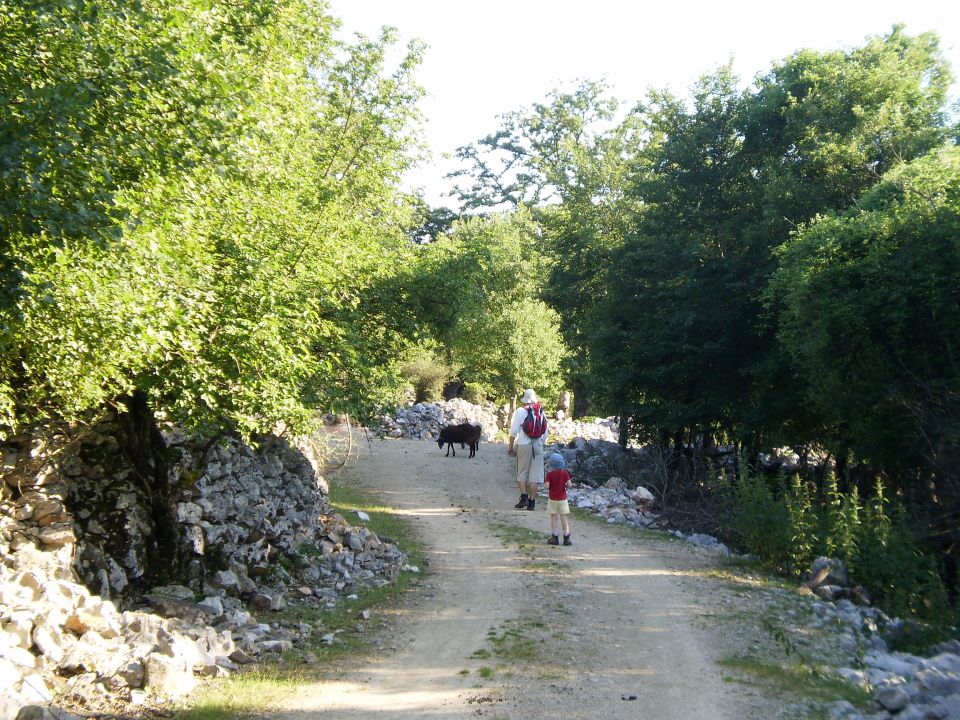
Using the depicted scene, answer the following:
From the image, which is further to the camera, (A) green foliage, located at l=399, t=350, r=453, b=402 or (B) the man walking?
(A) green foliage, located at l=399, t=350, r=453, b=402

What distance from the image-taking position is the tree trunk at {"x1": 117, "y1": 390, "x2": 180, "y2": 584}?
957 centimetres

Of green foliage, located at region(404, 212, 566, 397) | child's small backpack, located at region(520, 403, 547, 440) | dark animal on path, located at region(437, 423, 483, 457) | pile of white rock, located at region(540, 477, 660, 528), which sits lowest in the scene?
pile of white rock, located at region(540, 477, 660, 528)

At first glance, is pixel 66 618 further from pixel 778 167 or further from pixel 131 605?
pixel 778 167

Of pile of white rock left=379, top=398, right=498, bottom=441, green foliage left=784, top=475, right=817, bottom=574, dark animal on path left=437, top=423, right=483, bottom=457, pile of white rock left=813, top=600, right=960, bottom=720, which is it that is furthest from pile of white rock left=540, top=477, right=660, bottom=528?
pile of white rock left=379, top=398, right=498, bottom=441

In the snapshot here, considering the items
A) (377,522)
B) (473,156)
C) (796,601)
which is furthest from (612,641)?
(473,156)

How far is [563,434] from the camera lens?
34.2m

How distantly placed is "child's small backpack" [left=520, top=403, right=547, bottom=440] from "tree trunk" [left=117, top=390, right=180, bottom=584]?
6.97 metres

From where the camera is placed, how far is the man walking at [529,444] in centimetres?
1525

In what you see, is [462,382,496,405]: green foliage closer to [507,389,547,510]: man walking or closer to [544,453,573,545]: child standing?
[507,389,547,510]: man walking

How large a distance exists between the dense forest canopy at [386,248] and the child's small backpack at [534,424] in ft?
6.69

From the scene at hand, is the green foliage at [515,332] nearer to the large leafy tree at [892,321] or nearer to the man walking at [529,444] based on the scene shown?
the man walking at [529,444]

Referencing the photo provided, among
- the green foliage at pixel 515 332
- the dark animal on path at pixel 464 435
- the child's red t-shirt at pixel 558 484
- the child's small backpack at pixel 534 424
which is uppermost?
the green foliage at pixel 515 332

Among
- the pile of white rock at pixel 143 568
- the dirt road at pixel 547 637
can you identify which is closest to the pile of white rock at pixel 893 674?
the dirt road at pixel 547 637

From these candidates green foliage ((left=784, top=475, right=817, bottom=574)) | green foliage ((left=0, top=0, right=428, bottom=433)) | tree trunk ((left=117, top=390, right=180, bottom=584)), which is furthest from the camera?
green foliage ((left=784, top=475, right=817, bottom=574))
